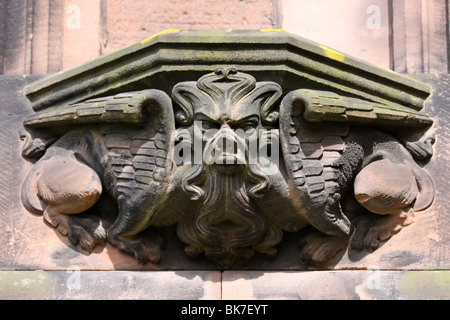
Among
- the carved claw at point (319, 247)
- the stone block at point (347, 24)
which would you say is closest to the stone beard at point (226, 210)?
the carved claw at point (319, 247)

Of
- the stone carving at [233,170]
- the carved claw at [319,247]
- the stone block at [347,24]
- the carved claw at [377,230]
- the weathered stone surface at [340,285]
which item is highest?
the stone block at [347,24]

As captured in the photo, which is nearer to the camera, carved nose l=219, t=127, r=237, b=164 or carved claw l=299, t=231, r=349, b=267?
carved nose l=219, t=127, r=237, b=164

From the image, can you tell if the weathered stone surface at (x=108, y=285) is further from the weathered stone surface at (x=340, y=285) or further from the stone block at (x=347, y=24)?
the stone block at (x=347, y=24)

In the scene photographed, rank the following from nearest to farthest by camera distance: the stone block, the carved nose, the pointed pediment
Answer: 1. the carved nose
2. the pointed pediment
3. the stone block

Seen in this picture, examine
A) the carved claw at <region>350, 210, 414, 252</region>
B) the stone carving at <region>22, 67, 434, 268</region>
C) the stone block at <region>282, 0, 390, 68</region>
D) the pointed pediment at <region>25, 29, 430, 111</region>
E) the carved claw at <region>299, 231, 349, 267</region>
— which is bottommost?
the carved claw at <region>299, 231, 349, 267</region>

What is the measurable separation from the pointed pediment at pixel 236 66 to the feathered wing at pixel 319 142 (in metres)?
0.07

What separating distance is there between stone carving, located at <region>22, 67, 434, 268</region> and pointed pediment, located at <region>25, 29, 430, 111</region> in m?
0.04

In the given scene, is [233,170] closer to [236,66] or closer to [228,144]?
[228,144]

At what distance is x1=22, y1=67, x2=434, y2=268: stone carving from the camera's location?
301cm

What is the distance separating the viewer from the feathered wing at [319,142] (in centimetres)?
302

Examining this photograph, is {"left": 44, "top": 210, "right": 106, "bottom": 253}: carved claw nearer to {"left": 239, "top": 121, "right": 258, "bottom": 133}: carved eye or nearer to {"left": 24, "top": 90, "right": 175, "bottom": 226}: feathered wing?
{"left": 24, "top": 90, "right": 175, "bottom": 226}: feathered wing

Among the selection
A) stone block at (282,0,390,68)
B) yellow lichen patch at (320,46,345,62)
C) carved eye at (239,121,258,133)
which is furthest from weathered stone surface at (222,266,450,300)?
stone block at (282,0,390,68)

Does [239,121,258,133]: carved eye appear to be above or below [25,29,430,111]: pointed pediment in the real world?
below

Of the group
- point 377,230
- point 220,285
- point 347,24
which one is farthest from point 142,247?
point 347,24
